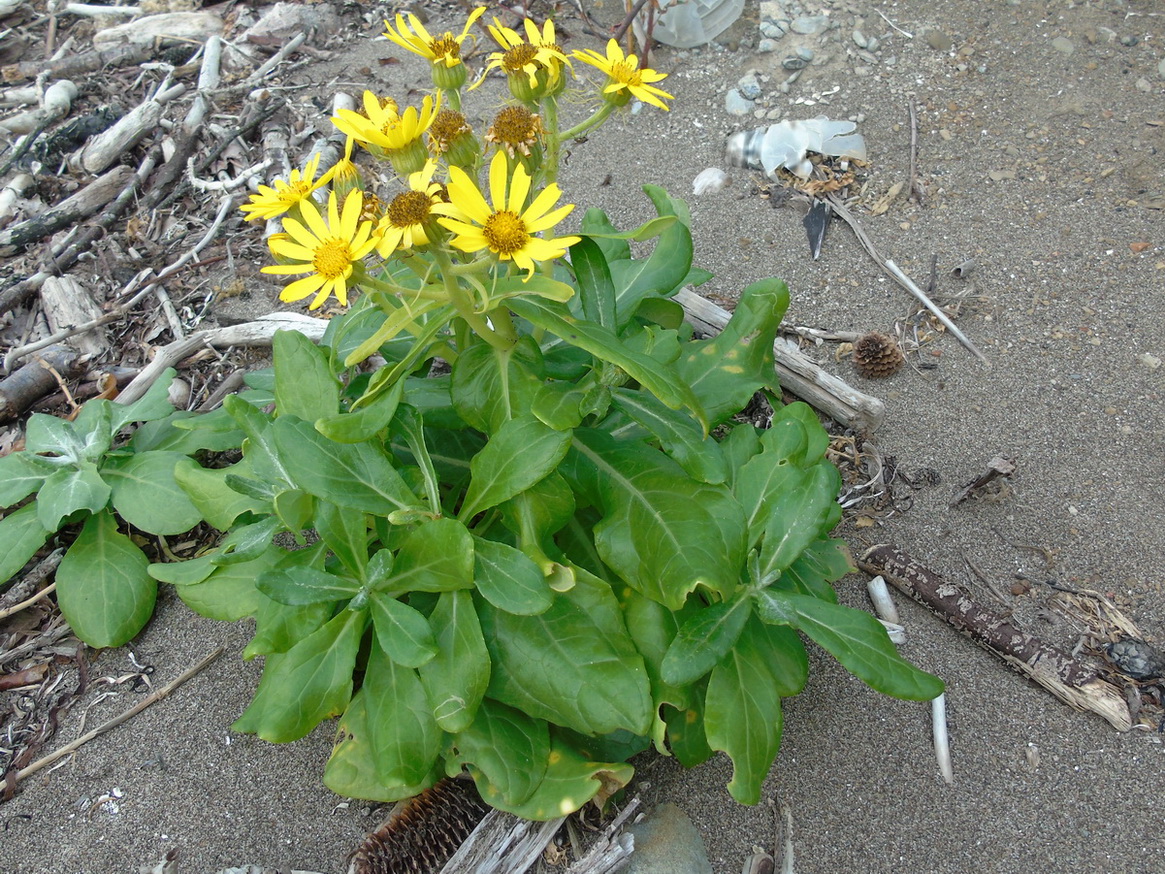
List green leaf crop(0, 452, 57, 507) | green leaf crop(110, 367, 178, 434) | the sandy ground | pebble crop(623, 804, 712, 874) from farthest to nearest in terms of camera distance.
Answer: green leaf crop(110, 367, 178, 434) < green leaf crop(0, 452, 57, 507) < the sandy ground < pebble crop(623, 804, 712, 874)

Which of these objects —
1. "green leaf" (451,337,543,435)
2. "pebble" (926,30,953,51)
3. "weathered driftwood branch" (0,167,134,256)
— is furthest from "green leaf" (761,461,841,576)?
"weathered driftwood branch" (0,167,134,256)

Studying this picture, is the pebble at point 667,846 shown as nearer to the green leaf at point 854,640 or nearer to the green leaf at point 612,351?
the green leaf at point 854,640

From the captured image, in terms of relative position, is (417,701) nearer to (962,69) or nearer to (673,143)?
(673,143)

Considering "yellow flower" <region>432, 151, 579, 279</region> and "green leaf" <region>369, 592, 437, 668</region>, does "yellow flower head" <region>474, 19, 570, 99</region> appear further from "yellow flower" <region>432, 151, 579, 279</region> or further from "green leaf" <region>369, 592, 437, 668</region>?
"green leaf" <region>369, 592, 437, 668</region>

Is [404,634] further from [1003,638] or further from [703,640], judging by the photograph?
[1003,638]

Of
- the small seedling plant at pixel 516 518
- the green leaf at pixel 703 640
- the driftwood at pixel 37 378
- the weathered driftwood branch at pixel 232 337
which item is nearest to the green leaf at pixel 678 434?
the small seedling plant at pixel 516 518

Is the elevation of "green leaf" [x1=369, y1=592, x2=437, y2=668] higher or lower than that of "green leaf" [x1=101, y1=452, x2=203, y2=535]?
higher

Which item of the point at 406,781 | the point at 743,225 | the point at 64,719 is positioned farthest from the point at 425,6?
the point at 406,781
